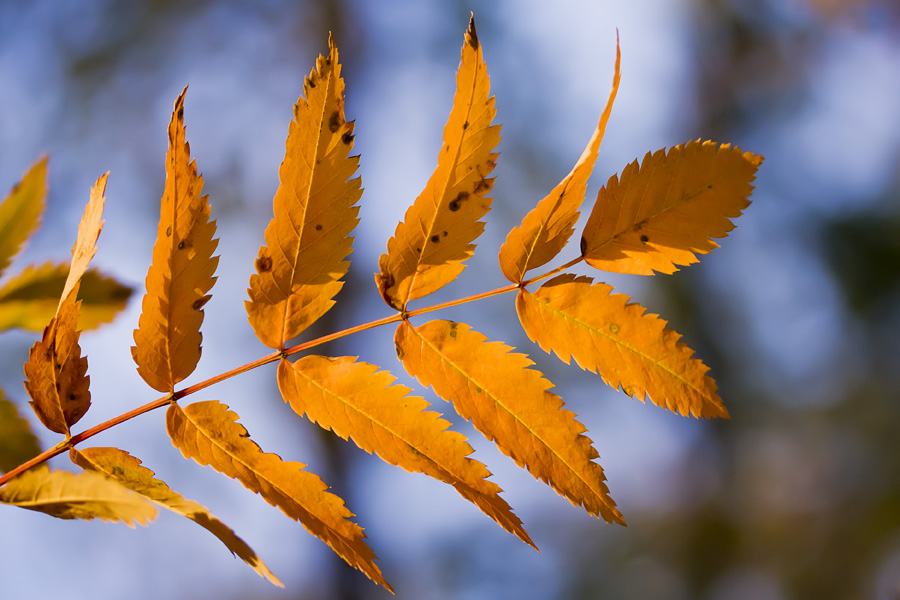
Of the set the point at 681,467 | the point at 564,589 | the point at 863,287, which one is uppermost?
the point at 863,287

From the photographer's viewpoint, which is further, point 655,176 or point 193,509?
point 655,176

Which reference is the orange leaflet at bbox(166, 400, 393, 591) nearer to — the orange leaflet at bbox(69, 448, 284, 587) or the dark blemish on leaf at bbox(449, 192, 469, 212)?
the orange leaflet at bbox(69, 448, 284, 587)

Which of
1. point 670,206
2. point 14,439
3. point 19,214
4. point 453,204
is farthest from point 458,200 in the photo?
point 19,214

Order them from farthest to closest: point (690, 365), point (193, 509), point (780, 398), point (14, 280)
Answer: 1. point (780, 398)
2. point (14, 280)
3. point (690, 365)
4. point (193, 509)

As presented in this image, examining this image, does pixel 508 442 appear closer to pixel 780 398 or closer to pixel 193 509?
pixel 193 509

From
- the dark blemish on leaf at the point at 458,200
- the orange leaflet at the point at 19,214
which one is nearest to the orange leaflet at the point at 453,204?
the dark blemish on leaf at the point at 458,200

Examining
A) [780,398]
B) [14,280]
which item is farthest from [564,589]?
[14,280]

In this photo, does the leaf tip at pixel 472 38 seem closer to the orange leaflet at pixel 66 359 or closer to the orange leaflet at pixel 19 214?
the orange leaflet at pixel 66 359

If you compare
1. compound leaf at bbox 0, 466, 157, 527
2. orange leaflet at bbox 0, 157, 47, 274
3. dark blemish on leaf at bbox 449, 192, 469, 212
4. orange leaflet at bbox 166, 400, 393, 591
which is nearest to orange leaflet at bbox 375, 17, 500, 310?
dark blemish on leaf at bbox 449, 192, 469, 212
